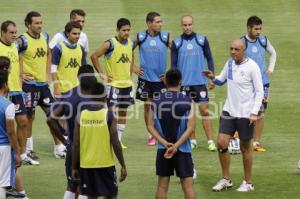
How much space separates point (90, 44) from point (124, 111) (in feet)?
26.9

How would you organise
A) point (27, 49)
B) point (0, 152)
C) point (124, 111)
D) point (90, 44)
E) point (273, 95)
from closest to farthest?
point (0, 152), point (27, 49), point (124, 111), point (273, 95), point (90, 44)

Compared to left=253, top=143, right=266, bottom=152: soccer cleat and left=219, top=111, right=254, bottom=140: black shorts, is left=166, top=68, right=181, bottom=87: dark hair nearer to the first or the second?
left=219, top=111, right=254, bottom=140: black shorts

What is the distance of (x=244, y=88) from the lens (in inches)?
609

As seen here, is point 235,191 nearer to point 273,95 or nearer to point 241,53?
point 241,53

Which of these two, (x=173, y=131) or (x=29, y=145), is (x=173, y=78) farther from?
(x=29, y=145)

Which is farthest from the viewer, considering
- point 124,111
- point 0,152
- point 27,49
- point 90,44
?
point 90,44

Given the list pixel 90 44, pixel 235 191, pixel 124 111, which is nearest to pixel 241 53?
pixel 235 191

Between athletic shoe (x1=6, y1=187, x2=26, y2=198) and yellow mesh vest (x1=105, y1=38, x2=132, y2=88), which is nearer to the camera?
athletic shoe (x1=6, y1=187, x2=26, y2=198)

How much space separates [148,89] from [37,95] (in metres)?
2.39

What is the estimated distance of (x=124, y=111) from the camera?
61.4 ft

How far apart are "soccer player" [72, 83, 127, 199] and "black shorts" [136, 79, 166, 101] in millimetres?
6049

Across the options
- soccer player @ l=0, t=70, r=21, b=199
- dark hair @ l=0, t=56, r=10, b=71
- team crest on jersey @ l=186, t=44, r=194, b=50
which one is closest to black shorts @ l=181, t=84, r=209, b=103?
team crest on jersey @ l=186, t=44, r=194, b=50

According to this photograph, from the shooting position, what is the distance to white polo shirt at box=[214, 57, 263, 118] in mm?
15344

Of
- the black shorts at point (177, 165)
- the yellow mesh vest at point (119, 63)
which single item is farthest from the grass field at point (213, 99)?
the black shorts at point (177, 165)
